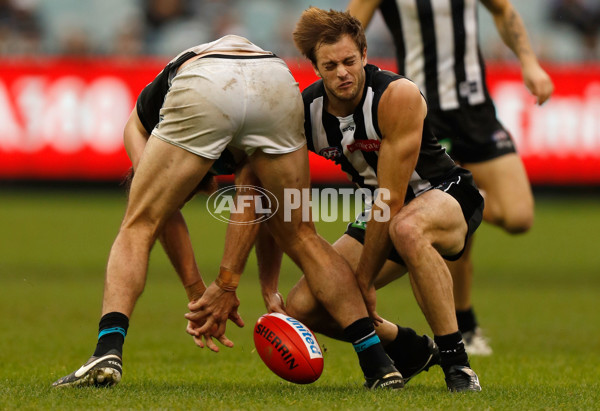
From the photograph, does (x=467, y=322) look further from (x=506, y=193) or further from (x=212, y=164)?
(x=212, y=164)

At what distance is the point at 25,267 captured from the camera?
1018 cm

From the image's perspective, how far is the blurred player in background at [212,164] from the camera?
14.7 ft

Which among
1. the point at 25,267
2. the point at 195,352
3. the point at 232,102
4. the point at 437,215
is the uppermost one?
the point at 232,102

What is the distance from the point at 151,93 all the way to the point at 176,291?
14.2ft

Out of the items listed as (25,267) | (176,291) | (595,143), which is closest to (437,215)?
(176,291)

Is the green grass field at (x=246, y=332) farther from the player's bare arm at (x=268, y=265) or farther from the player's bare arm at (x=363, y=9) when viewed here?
the player's bare arm at (x=363, y=9)

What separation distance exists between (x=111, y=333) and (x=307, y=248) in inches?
40.9

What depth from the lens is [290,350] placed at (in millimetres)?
4504

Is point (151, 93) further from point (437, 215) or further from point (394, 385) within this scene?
point (394, 385)

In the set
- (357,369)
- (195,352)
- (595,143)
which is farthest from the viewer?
(595,143)

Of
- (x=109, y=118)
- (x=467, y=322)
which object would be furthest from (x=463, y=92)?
(x=109, y=118)

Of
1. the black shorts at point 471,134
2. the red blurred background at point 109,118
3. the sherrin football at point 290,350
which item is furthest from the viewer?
the red blurred background at point 109,118

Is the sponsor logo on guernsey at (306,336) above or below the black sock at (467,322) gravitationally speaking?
above

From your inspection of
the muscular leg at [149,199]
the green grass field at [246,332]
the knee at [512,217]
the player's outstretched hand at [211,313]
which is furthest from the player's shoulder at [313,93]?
the knee at [512,217]
